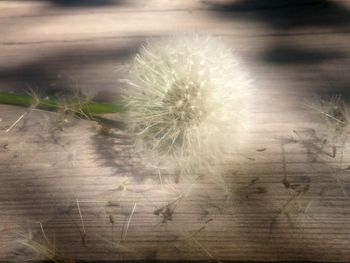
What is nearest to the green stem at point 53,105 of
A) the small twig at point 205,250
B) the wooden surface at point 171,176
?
the wooden surface at point 171,176

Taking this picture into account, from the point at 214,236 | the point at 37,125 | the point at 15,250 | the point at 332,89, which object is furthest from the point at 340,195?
the point at 37,125

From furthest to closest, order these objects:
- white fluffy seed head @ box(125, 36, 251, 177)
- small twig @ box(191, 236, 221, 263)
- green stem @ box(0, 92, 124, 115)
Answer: green stem @ box(0, 92, 124, 115) → white fluffy seed head @ box(125, 36, 251, 177) → small twig @ box(191, 236, 221, 263)

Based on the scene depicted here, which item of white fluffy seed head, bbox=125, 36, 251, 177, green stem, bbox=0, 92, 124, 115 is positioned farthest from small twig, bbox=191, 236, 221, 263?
green stem, bbox=0, 92, 124, 115

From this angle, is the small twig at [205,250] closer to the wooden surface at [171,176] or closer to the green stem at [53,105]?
the wooden surface at [171,176]

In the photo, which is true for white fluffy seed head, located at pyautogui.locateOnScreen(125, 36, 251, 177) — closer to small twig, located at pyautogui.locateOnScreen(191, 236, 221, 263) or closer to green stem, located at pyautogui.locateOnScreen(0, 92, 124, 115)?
green stem, located at pyautogui.locateOnScreen(0, 92, 124, 115)

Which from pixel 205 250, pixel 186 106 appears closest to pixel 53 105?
pixel 186 106

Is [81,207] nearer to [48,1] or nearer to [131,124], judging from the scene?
[131,124]

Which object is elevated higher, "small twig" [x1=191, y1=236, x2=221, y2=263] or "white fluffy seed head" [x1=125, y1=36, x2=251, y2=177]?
"white fluffy seed head" [x1=125, y1=36, x2=251, y2=177]
